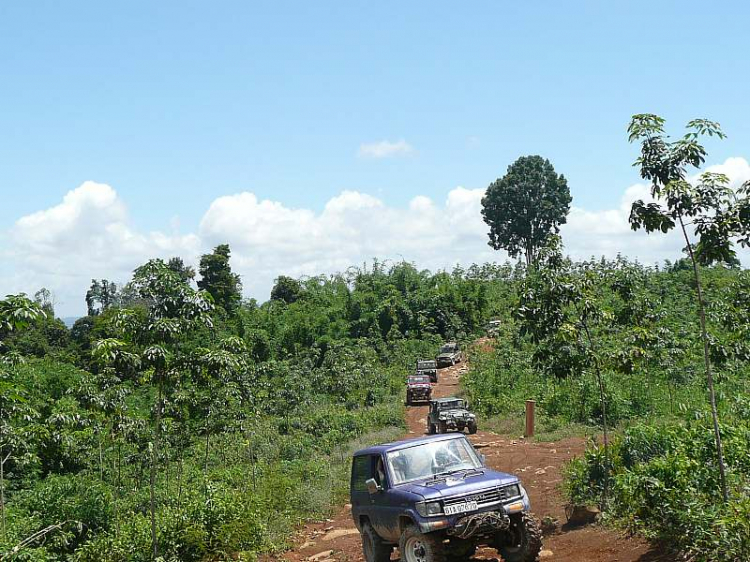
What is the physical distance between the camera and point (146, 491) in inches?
763

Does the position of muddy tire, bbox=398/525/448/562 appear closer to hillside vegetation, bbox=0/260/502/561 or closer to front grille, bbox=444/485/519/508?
front grille, bbox=444/485/519/508

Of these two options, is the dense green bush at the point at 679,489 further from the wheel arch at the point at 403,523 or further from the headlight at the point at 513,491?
the wheel arch at the point at 403,523

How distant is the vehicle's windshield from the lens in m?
9.24

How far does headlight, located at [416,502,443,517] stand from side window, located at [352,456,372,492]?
5.24 ft

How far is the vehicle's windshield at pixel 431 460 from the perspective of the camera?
924 centimetres

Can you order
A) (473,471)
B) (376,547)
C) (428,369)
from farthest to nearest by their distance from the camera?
(428,369) < (376,547) < (473,471)

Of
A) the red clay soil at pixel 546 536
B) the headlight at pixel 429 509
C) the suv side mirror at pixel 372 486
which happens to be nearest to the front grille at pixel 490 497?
the headlight at pixel 429 509

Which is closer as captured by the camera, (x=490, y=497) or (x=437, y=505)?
(x=437, y=505)

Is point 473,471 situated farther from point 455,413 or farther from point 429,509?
point 455,413

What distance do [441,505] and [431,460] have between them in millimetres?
1095

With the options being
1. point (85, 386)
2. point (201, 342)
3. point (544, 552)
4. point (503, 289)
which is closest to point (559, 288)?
point (544, 552)

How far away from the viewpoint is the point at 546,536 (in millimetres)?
10844

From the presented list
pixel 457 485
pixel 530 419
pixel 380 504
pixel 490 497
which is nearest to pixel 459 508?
pixel 457 485

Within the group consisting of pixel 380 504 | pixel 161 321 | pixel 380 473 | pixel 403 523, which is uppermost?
pixel 161 321
